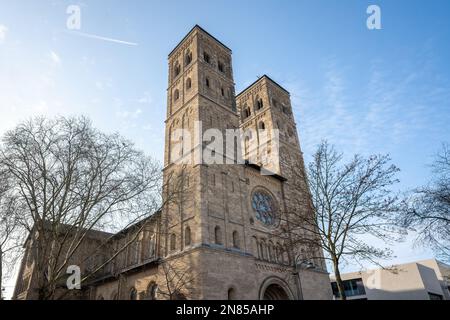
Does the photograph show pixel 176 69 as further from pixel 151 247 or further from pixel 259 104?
pixel 151 247

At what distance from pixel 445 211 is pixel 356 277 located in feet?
110

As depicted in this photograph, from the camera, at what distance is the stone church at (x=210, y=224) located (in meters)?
19.0

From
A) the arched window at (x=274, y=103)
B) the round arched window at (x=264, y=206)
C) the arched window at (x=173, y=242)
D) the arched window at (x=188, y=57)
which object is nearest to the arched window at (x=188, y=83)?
the arched window at (x=188, y=57)

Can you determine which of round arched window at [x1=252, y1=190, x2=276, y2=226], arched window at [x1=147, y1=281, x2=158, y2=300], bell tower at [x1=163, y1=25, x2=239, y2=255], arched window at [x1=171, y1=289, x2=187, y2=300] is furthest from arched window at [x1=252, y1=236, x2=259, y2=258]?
arched window at [x1=147, y1=281, x2=158, y2=300]

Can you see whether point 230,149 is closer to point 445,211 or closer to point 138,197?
point 138,197

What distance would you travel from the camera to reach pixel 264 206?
1070 inches

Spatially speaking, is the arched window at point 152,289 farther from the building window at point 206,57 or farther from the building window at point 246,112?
the building window at point 246,112

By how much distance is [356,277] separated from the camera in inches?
1718

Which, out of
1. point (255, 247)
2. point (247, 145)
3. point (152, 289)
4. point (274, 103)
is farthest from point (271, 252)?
point (274, 103)

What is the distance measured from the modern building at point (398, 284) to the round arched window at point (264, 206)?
1805cm

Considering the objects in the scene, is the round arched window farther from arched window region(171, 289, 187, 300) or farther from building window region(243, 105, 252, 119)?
building window region(243, 105, 252, 119)

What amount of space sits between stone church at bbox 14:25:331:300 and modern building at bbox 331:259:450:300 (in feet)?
60.1

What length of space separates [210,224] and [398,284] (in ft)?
109
